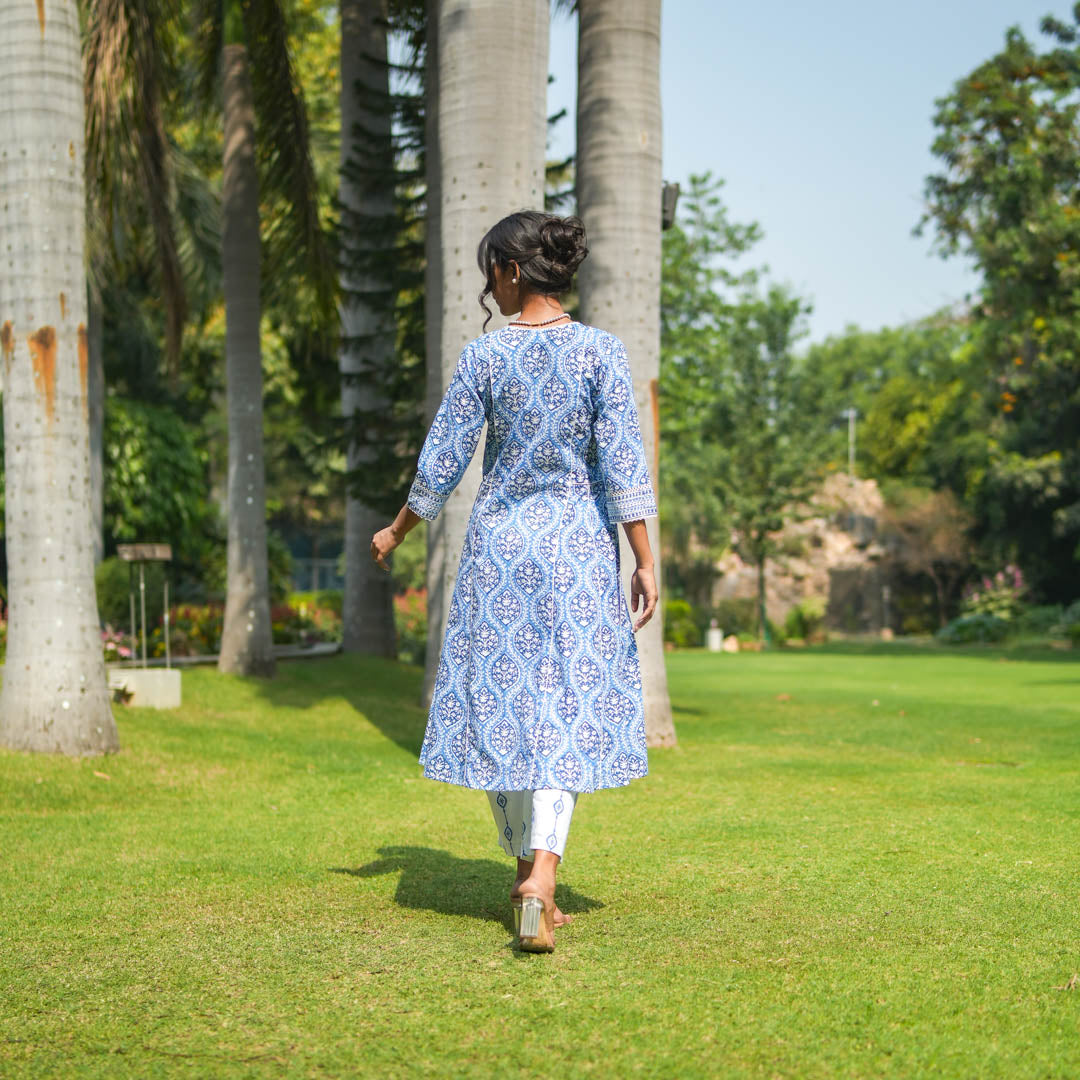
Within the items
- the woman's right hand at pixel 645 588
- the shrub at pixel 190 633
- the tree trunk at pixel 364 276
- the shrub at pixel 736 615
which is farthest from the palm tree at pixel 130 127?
the shrub at pixel 736 615

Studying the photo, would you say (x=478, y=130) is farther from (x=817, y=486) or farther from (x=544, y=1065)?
(x=817, y=486)

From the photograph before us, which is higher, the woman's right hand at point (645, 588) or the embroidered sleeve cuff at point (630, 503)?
the embroidered sleeve cuff at point (630, 503)

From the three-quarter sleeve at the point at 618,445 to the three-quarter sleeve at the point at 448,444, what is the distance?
15.7 inches

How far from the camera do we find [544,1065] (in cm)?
276

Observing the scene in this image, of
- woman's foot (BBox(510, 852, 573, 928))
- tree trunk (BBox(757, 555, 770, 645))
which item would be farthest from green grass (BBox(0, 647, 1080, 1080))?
tree trunk (BBox(757, 555, 770, 645))

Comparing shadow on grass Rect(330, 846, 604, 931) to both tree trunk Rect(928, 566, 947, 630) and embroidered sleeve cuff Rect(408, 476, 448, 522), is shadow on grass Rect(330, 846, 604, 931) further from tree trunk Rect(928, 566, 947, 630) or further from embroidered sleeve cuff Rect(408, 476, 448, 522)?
tree trunk Rect(928, 566, 947, 630)

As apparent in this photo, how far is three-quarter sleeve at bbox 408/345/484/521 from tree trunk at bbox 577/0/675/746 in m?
4.91

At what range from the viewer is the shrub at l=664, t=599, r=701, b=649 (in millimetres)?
33469

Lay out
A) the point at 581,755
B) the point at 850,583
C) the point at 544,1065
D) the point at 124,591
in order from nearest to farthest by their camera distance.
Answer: the point at 544,1065
the point at 581,755
the point at 124,591
the point at 850,583

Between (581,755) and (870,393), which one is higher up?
(870,393)

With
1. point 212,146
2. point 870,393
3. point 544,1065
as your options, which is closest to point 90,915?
point 544,1065

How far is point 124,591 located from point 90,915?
36.7 ft

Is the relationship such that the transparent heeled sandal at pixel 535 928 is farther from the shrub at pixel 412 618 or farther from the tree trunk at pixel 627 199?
the shrub at pixel 412 618

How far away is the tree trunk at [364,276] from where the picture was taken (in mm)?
13820
